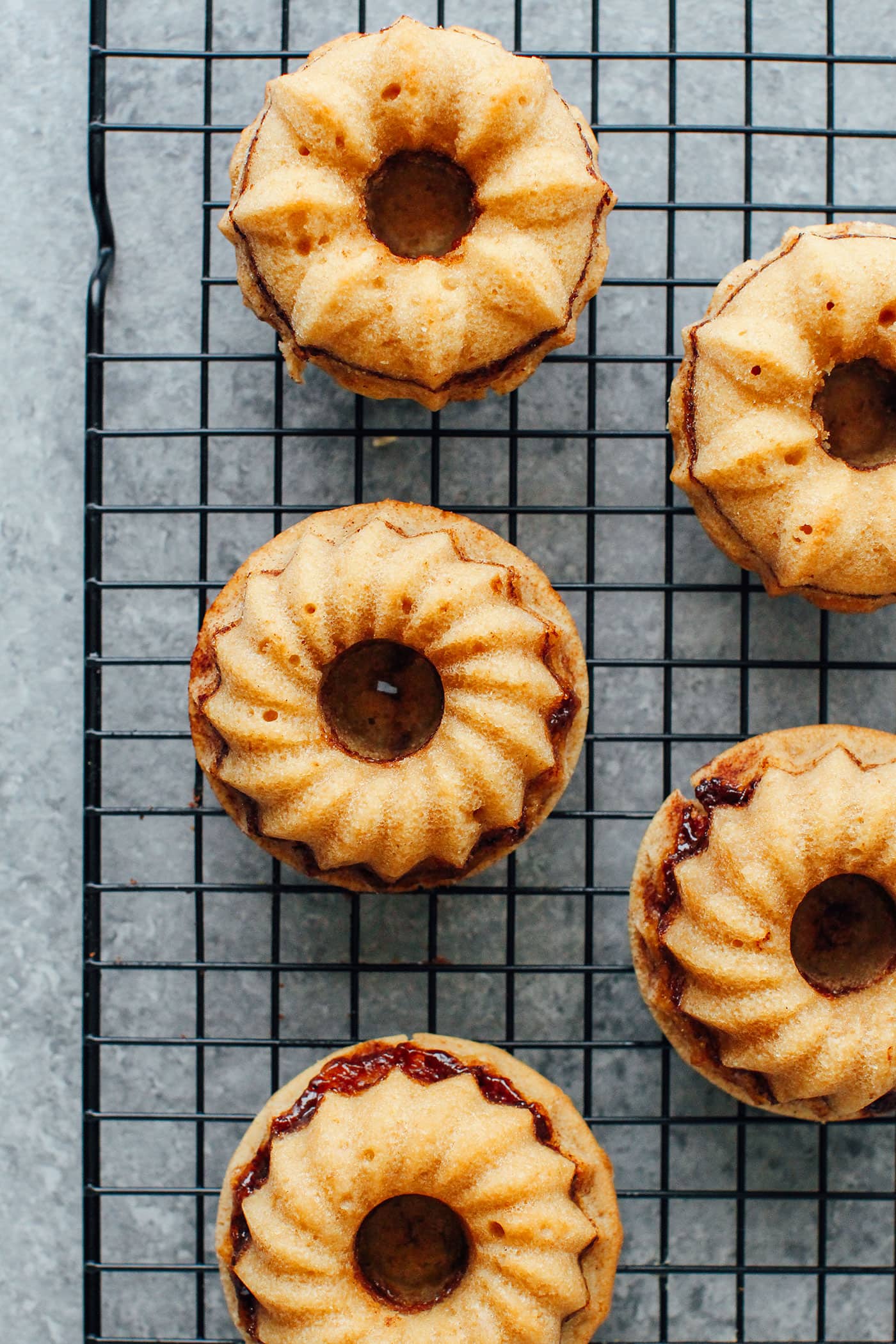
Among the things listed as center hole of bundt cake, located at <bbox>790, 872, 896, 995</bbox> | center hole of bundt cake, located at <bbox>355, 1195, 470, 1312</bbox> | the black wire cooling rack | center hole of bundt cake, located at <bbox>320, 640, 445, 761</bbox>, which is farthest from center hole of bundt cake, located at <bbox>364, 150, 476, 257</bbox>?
center hole of bundt cake, located at <bbox>355, 1195, 470, 1312</bbox>

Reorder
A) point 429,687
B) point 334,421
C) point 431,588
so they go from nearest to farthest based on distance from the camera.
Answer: point 431,588 → point 429,687 → point 334,421

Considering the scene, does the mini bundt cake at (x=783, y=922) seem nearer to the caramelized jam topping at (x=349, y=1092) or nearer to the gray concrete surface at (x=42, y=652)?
the caramelized jam topping at (x=349, y=1092)

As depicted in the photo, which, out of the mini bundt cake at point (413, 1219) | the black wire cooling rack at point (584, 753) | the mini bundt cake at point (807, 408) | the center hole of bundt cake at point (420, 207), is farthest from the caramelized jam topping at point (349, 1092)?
the center hole of bundt cake at point (420, 207)

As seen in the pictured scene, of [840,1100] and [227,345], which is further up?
[227,345]

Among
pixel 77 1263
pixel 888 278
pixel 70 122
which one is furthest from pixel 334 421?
pixel 77 1263

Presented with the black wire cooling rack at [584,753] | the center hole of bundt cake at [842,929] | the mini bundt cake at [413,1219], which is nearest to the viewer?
the mini bundt cake at [413,1219]

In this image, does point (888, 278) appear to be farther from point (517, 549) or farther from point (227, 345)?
point (227, 345)

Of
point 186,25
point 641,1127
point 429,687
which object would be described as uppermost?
point 186,25

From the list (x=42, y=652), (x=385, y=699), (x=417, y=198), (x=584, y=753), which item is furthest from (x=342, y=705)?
(x=417, y=198)
